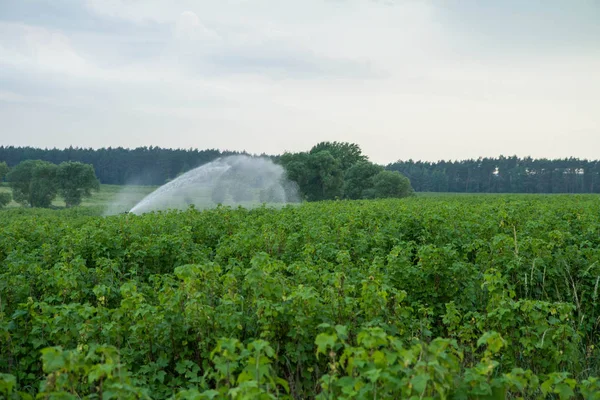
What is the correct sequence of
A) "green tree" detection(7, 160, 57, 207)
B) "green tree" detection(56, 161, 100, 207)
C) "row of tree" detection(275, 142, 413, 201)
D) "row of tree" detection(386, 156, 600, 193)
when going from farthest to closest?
"row of tree" detection(386, 156, 600, 193) → "green tree" detection(56, 161, 100, 207) → "green tree" detection(7, 160, 57, 207) → "row of tree" detection(275, 142, 413, 201)

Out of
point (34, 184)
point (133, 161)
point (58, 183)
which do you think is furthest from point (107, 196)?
point (133, 161)

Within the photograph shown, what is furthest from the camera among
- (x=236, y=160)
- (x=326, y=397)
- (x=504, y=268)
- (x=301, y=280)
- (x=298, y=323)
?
(x=236, y=160)

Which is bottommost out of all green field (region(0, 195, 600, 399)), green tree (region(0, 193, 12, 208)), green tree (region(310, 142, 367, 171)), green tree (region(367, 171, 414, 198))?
green tree (region(0, 193, 12, 208))

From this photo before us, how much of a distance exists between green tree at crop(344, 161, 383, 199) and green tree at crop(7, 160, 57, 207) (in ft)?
142

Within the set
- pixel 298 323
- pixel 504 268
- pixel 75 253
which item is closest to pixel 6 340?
pixel 298 323

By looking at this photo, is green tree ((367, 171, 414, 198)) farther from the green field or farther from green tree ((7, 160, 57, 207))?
the green field

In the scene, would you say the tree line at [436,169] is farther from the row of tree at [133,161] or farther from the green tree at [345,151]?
the green tree at [345,151]

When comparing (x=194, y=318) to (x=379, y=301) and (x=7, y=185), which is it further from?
(x=7, y=185)

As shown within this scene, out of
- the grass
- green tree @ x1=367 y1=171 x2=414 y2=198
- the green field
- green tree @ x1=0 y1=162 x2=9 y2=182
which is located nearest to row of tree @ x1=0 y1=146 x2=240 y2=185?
the grass

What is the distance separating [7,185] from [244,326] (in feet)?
327

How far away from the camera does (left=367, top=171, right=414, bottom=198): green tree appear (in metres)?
73.8

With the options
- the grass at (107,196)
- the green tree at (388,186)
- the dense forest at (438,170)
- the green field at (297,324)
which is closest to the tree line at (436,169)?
the dense forest at (438,170)

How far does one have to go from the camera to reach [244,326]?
600 centimetres

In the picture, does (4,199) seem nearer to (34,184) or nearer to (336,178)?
(34,184)
